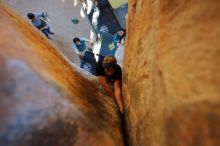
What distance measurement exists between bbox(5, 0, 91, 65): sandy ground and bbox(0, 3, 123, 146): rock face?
6.07 metres

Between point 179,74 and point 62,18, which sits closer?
point 179,74

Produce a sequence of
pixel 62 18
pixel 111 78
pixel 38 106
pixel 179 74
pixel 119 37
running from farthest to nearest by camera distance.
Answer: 1. pixel 62 18
2. pixel 119 37
3. pixel 111 78
4. pixel 38 106
5. pixel 179 74

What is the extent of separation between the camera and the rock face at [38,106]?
246 centimetres

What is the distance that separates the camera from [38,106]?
2545mm

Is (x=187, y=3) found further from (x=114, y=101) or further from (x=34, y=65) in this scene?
(x=114, y=101)

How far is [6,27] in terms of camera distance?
296cm

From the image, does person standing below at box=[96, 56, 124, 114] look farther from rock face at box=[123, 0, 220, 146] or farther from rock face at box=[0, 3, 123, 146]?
rock face at box=[123, 0, 220, 146]

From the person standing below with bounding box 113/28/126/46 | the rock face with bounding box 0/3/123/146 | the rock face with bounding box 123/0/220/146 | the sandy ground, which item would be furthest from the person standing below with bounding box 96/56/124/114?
the sandy ground

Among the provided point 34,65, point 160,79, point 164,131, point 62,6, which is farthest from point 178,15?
point 62,6

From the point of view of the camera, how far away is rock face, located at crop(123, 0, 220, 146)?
1689mm

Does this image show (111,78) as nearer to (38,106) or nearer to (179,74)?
(38,106)

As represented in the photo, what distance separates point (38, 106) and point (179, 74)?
1125 millimetres

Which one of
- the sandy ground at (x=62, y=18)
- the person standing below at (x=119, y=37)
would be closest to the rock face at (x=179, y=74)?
the person standing below at (x=119, y=37)

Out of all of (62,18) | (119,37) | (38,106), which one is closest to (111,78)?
(38,106)
